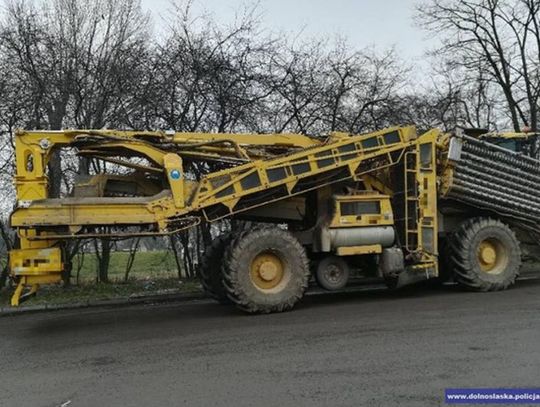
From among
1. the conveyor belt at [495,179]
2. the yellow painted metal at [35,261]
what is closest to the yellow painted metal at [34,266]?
the yellow painted metal at [35,261]

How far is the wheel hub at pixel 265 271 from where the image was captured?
31.5 feet

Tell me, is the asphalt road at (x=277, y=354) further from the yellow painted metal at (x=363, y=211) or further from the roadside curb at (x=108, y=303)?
the yellow painted metal at (x=363, y=211)

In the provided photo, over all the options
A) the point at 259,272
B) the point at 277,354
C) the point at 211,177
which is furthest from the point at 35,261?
the point at 277,354

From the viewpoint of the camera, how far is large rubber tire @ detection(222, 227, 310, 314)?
9.39m

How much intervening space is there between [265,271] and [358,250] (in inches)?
69.0

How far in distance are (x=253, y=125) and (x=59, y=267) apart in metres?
7.58

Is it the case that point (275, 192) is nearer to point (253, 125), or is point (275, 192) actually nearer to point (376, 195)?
point (376, 195)

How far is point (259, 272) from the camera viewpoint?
9617 millimetres

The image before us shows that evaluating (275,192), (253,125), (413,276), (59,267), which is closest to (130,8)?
(253,125)

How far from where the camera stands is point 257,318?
924 centimetres

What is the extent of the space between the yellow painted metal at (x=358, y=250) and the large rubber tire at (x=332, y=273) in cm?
31

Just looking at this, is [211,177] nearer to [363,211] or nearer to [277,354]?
[363,211]

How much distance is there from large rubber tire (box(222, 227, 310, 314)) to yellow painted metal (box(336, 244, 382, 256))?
784 mm

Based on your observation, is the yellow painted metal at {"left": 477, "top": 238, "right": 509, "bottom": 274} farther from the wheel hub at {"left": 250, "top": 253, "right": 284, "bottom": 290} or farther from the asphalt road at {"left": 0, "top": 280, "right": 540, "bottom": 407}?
the wheel hub at {"left": 250, "top": 253, "right": 284, "bottom": 290}
